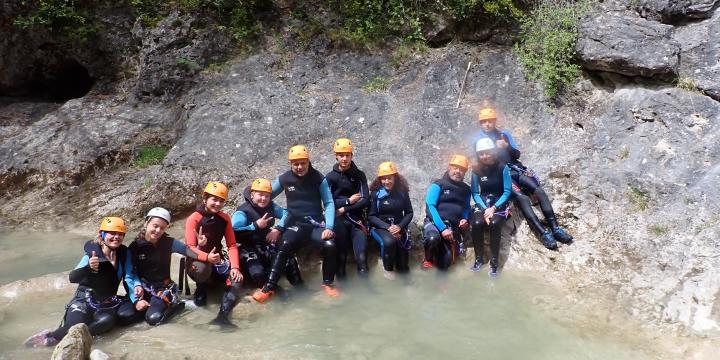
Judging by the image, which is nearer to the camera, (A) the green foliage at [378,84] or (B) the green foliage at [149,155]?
(B) the green foliage at [149,155]

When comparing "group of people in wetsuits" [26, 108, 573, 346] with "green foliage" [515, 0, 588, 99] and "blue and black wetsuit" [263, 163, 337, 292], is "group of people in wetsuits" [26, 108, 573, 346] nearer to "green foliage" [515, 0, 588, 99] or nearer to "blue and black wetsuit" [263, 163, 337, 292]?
"blue and black wetsuit" [263, 163, 337, 292]

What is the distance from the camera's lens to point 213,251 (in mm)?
5754

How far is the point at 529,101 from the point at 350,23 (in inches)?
156

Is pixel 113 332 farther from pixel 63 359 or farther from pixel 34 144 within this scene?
pixel 34 144

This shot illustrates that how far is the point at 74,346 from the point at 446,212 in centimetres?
423

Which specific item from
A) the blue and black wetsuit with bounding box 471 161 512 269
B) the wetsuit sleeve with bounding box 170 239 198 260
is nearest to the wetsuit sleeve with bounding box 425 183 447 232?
the blue and black wetsuit with bounding box 471 161 512 269

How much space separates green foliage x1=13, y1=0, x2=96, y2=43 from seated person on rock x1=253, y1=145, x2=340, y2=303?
7441 mm

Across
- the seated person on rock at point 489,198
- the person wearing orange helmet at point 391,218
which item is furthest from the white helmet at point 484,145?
the person wearing orange helmet at point 391,218

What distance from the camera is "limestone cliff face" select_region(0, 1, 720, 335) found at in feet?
20.8

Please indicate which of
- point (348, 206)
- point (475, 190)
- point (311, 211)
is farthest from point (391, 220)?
point (475, 190)

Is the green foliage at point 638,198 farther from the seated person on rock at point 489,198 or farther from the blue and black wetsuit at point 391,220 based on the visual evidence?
the blue and black wetsuit at point 391,220

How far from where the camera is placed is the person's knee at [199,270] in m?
5.61

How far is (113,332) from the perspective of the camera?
17.1 feet

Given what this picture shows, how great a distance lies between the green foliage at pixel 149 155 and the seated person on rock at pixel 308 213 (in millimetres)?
4349
